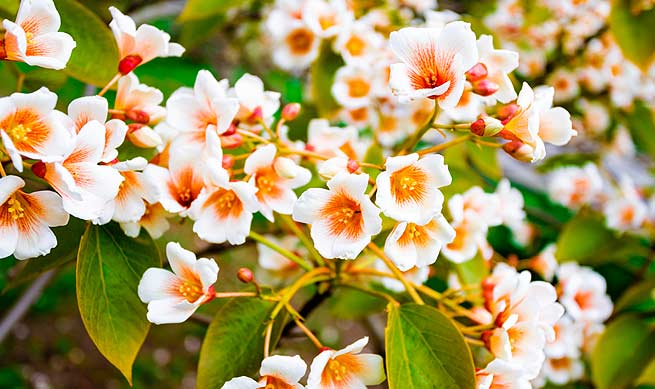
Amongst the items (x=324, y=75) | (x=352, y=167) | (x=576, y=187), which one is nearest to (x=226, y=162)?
(x=352, y=167)

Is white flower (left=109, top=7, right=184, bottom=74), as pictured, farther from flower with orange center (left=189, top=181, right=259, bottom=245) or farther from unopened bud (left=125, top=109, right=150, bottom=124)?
flower with orange center (left=189, top=181, right=259, bottom=245)

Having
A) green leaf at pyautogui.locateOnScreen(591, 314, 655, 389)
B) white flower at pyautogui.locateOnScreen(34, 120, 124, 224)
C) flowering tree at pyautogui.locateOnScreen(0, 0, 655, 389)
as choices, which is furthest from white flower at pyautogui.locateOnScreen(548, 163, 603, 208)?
white flower at pyautogui.locateOnScreen(34, 120, 124, 224)

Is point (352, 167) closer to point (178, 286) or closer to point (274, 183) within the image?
point (274, 183)

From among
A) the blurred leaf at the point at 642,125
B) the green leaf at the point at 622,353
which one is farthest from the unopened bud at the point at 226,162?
the blurred leaf at the point at 642,125

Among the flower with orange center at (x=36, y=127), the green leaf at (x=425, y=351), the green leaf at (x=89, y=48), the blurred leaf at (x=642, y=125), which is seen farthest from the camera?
the blurred leaf at (x=642, y=125)

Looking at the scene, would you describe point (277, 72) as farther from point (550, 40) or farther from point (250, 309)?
point (250, 309)

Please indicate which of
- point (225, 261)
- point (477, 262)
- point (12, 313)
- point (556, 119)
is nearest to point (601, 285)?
point (477, 262)

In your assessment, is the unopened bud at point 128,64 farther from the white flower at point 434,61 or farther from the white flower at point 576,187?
the white flower at point 576,187
